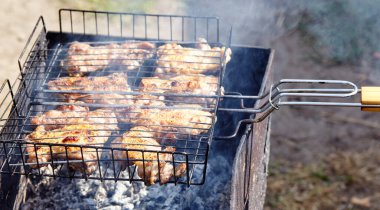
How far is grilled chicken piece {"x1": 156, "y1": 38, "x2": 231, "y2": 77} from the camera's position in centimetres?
379

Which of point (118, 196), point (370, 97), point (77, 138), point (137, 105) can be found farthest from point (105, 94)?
point (370, 97)

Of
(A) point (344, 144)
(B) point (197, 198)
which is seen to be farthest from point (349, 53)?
(B) point (197, 198)

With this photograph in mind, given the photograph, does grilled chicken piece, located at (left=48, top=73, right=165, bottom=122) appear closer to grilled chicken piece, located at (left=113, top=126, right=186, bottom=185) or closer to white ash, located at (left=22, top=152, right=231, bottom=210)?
grilled chicken piece, located at (left=113, top=126, right=186, bottom=185)

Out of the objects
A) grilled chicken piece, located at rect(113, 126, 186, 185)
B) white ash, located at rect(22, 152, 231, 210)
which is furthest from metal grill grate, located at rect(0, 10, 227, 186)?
white ash, located at rect(22, 152, 231, 210)

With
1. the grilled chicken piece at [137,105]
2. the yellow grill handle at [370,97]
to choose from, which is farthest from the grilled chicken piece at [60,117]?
the yellow grill handle at [370,97]

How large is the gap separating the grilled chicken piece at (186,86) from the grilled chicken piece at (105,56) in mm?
252

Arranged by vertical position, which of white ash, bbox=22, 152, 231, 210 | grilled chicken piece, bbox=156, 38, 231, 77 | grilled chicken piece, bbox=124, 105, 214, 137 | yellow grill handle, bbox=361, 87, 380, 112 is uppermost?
grilled chicken piece, bbox=156, 38, 231, 77

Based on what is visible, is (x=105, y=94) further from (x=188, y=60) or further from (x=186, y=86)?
(x=188, y=60)

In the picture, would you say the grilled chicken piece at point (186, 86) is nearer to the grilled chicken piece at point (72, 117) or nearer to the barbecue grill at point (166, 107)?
the barbecue grill at point (166, 107)

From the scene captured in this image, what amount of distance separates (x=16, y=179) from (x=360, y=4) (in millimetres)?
5467

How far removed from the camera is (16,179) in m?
3.53

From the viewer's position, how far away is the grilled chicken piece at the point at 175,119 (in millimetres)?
3207

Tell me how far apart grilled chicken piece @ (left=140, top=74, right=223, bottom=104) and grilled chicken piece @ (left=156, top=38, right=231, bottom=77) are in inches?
4.4

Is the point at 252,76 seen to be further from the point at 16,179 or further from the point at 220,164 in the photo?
the point at 16,179
